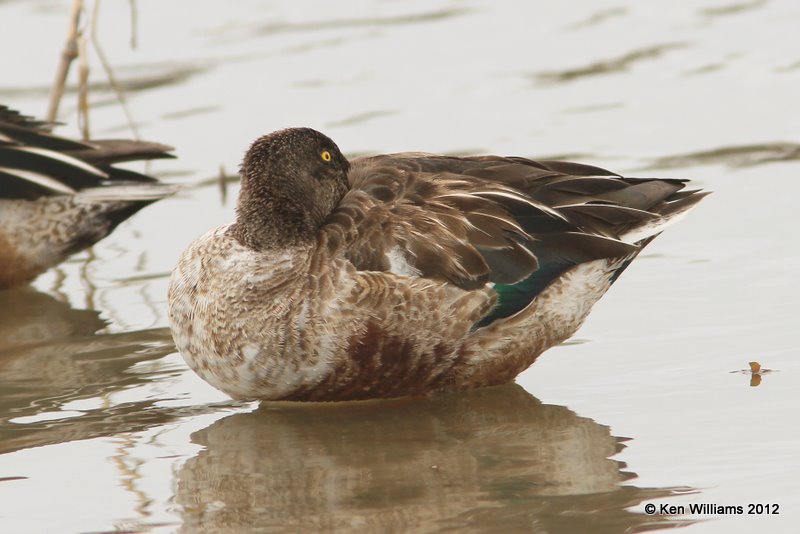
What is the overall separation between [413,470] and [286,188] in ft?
5.44

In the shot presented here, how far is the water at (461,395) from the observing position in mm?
5945

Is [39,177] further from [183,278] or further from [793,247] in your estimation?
[793,247]

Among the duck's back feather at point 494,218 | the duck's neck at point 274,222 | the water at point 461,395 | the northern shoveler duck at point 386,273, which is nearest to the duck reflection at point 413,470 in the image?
the water at point 461,395

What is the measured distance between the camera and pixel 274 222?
7129mm

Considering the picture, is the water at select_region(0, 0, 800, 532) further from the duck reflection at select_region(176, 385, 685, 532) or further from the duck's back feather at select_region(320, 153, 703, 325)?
the duck's back feather at select_region(320, 153, 703, 325)

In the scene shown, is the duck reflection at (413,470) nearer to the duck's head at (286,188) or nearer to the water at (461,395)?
the water at (461,395)

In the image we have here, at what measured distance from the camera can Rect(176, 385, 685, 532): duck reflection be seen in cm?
568

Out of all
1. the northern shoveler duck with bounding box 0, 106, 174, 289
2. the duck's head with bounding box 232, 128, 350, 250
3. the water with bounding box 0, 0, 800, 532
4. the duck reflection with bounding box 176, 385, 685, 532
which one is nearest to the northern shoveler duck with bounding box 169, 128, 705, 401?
the duck's head with bounding box 232, 128, 350, 250

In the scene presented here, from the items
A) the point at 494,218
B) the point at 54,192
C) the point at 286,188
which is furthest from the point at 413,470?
the point at 54,192

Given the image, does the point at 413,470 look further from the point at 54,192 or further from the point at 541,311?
the point at 54,192

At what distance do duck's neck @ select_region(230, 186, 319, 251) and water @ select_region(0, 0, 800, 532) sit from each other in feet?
2.76

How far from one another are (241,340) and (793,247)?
3.62 m

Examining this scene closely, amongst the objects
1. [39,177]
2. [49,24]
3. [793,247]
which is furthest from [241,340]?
[49,24]

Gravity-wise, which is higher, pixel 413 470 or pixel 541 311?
pixel 541 311
